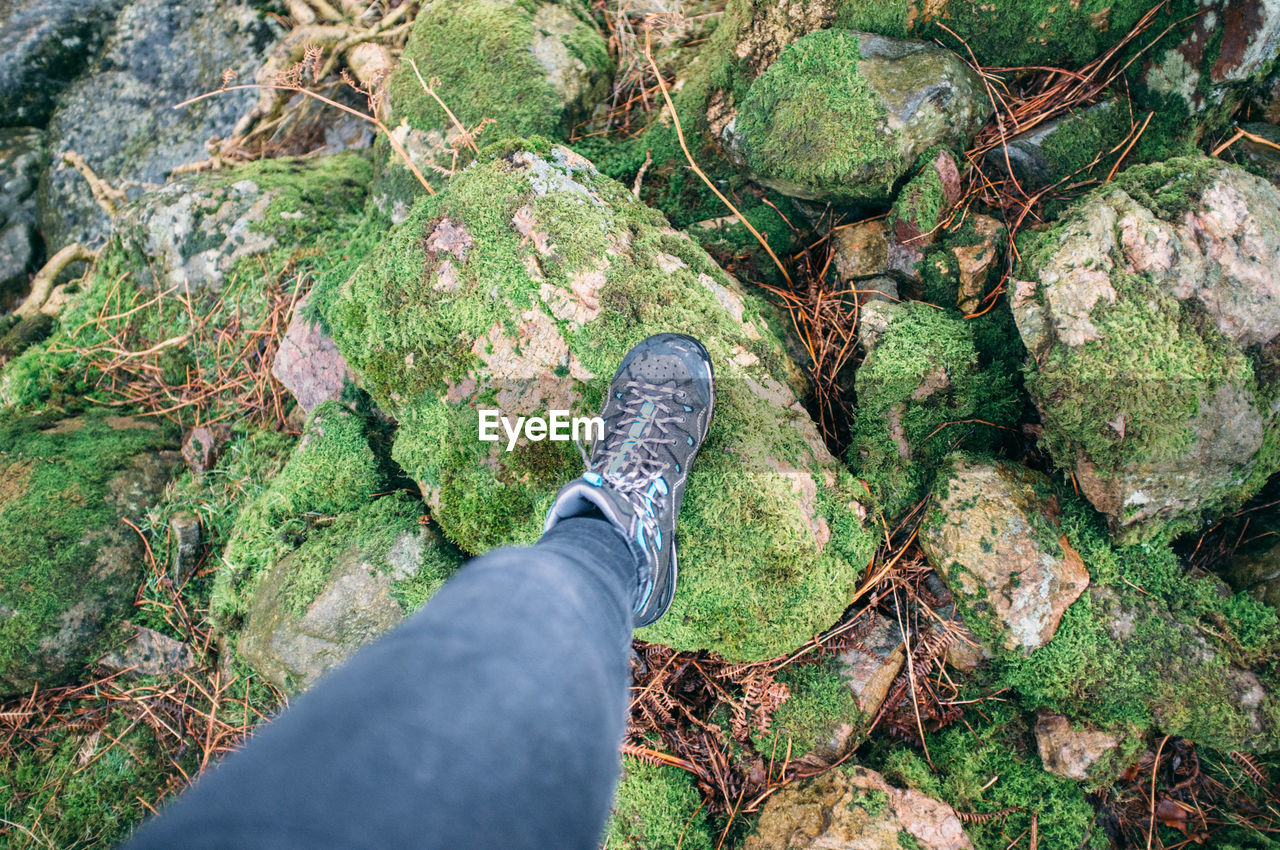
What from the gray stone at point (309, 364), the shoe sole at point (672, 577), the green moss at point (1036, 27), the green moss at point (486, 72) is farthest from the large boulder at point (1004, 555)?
the gray stone at point (309, 364)

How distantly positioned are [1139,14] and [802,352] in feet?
6.18

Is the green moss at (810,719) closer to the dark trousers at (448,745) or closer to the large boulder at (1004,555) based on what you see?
the large boulder at (1004,555)

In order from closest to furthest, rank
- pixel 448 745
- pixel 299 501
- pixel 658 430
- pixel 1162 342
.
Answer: pixel 448 745 < pixel 1162 342 < pixel 658 430 < pixel 299 501

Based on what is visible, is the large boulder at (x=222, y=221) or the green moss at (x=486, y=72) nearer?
the green moss at (x=486, y=72)

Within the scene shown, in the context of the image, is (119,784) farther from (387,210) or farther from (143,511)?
(387,210)

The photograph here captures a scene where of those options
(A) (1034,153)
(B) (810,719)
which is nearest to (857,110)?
(A) (1034,153)

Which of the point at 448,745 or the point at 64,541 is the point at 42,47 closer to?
the point at 64,541

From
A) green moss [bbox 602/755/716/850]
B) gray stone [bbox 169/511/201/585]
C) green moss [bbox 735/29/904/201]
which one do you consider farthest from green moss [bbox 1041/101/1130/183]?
gray stone [bbox 169/511/201/585]

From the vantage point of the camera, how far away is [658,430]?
2.49m

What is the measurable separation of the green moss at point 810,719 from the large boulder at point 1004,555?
1.95 ft

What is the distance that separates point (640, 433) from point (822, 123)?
1.57 metres

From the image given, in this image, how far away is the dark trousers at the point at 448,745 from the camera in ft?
3.29

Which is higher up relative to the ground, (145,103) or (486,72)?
(486,72)

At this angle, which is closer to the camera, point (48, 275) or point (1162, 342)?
point (1162, 342)
